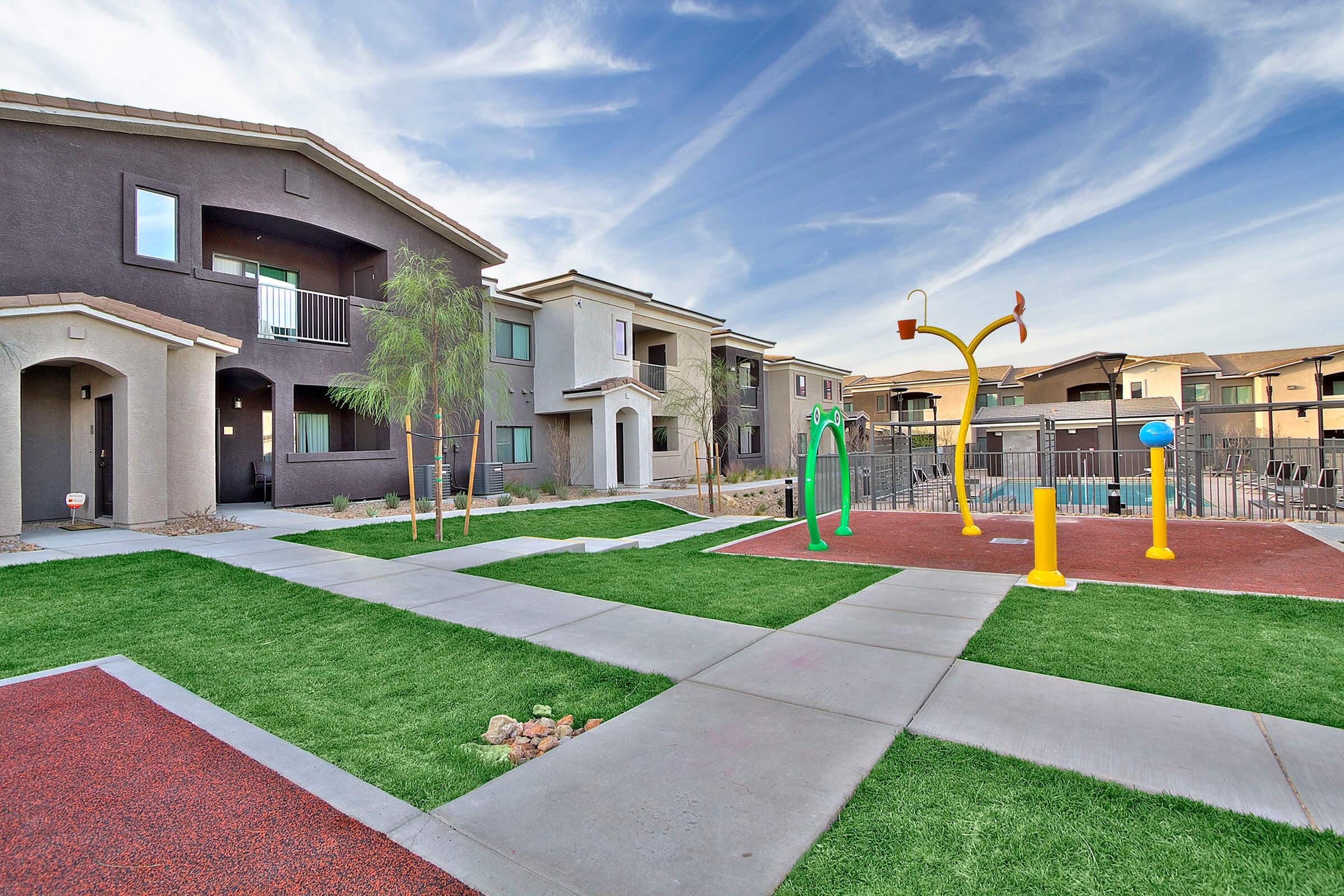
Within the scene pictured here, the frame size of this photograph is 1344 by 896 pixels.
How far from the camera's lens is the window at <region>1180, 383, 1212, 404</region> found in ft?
138

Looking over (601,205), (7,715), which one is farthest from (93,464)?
(601,205)

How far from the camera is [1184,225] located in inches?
663

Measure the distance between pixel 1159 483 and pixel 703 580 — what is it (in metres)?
6.32

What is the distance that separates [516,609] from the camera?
629 cm

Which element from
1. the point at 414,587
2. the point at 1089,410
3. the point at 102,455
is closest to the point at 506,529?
the point at 414,587

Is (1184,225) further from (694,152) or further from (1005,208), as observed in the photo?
(694,152)

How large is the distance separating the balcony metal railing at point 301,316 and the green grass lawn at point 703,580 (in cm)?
1149

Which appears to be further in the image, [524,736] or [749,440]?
[749,440]

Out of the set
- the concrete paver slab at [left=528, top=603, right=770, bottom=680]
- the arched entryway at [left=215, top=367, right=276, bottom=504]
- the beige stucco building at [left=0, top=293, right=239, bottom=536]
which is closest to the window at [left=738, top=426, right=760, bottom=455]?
the arched entryway at [left=215, top=367, right=276, bottom=504]

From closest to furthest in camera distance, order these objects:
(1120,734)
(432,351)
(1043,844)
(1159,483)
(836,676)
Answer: (1043,844) < (1120,734) < (836,676) < (1159,483) < (432,351)

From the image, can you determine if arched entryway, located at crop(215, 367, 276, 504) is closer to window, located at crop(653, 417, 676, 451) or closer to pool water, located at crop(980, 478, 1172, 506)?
window, located at crop(653, 417, 676, 451)

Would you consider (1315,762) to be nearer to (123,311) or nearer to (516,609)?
(516,609)

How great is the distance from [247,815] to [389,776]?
0.57 metres

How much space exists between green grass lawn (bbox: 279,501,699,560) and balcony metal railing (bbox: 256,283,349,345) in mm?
6551
